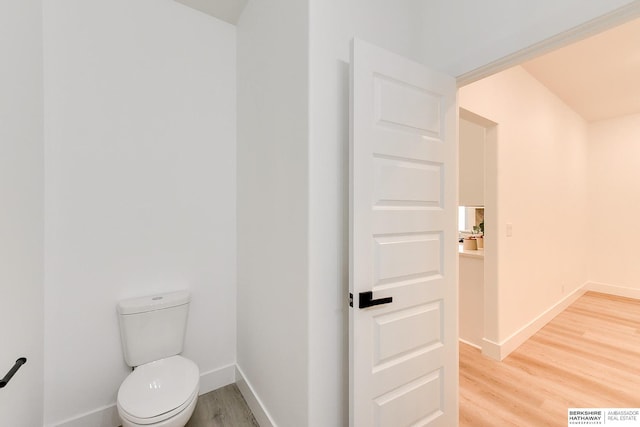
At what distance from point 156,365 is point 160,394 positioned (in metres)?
0.26

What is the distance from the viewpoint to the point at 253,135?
1.83 metres

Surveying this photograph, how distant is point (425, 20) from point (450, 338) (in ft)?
6.23

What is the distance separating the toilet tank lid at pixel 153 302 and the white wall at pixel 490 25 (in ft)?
6.96

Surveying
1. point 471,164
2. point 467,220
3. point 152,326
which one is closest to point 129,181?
point 152,326

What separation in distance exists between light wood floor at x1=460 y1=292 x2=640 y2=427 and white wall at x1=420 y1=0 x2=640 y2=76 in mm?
2165

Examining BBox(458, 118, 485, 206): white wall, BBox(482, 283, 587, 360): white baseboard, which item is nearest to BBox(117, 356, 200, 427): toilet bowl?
BBox(482, 283, 587, 360): white baseboard

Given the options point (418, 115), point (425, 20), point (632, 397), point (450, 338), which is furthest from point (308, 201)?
point (632, 397)

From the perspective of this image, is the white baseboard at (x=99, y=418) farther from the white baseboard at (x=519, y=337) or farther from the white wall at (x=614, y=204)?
the white wall at (x=614, y=204)

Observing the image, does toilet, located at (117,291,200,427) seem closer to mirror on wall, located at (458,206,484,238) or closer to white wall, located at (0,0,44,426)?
white wall, located at (0,0,44,426)

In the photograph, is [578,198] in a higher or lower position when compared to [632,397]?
higher

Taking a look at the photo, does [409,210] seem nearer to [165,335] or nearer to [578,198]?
[165,335]

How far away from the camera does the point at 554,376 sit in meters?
2.25

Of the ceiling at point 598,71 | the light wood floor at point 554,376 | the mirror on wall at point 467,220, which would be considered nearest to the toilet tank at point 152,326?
the light wood floor at point 554,376

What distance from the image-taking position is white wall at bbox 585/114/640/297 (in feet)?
13.6
